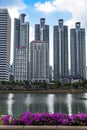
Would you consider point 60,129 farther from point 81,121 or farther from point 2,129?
point 2,129

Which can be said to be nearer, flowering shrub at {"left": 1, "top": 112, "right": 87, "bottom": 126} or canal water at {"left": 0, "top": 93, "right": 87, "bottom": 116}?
flowering shrub at {"left": 1, "top": 112, "right": 87, "bottom": 126}

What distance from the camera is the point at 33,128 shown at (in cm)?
1077

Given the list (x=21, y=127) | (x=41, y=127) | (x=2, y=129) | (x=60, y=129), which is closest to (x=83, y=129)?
(x=60, y=129)

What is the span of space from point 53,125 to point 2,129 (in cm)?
201

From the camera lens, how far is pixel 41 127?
10867 millimetres

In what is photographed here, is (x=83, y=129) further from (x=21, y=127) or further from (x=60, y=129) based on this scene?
(x=21, y=127)

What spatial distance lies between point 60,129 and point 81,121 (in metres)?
1.27

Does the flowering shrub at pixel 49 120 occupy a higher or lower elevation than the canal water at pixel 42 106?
higher

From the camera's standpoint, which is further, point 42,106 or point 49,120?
point 42,106

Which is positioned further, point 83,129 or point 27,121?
point 27,121

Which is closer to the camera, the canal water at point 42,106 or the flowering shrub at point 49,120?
the flowering shrub at point 49,120

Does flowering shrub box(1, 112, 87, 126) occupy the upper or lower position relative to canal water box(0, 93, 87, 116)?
upper

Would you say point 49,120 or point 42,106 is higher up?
point 49,120

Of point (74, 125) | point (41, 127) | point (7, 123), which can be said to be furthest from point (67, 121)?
point (7, 123)
